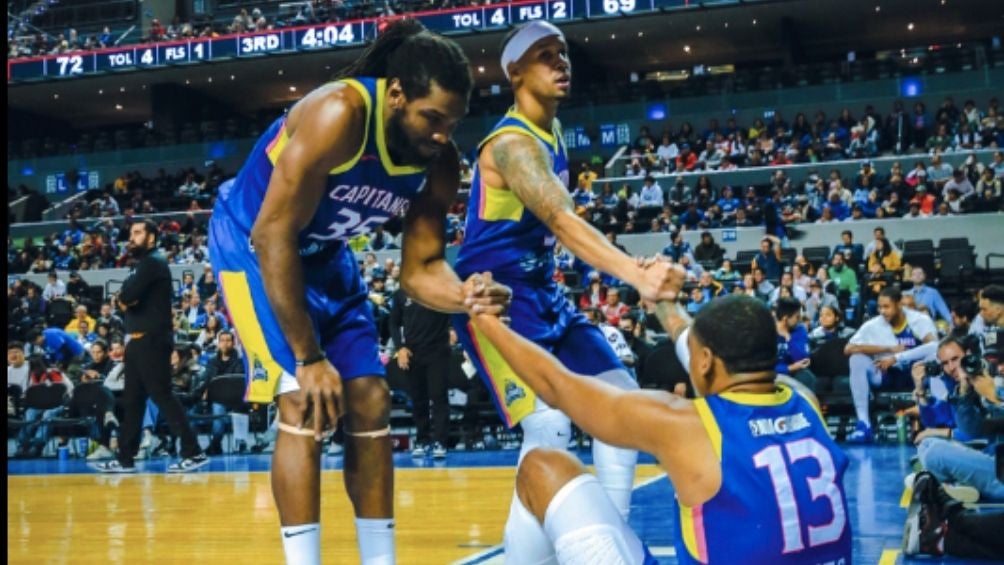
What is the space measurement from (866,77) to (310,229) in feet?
77.5

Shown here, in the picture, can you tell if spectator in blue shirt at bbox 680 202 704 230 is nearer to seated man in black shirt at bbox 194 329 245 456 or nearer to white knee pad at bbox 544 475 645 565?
seated man in black shirt at bbox 194 329 245 456

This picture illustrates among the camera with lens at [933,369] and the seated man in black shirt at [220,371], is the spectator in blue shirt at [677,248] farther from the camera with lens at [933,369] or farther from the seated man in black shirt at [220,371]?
the camera with lens at [933,369]

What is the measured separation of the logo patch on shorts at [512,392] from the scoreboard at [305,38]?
2321cm

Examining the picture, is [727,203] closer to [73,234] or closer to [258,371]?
[73,234]

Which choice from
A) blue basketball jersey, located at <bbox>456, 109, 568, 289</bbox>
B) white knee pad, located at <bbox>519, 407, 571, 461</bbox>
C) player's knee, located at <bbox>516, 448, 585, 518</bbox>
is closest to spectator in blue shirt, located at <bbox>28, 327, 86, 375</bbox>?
blue basketball jersey, located at <bbox>456, 109, 568, 289</bbox>

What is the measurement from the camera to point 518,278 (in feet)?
14.3

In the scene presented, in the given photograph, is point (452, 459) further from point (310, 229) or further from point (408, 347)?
point (310, 229)

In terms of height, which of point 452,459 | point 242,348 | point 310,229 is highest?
point 310,229

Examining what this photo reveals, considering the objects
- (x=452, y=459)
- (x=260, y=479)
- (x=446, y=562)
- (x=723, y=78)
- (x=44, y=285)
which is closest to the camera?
(x=446, y=562)

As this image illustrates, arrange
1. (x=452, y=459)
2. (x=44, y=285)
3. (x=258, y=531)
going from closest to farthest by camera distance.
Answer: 1. (x=258, y=531)
2. (x=452, y=459)
3. (x=44, y=285)

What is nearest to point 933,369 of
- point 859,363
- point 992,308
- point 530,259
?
point 992,308

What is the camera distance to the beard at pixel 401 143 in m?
A: 3.31

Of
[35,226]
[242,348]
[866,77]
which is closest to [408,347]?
[242,348]

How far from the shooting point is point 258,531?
6281 millimetres
